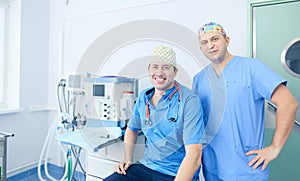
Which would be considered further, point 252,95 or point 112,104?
point 112,104

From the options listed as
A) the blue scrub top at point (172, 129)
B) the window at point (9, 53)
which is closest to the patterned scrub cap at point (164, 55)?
the blue scrub top at point (172, 129)

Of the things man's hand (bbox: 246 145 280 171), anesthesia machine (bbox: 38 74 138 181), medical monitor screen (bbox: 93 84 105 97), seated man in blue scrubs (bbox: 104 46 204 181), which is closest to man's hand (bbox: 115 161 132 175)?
seated man in blue scrubs (bbox: 104 46 204 181)

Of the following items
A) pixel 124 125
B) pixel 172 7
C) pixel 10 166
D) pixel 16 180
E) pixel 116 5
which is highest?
pixel 116 5

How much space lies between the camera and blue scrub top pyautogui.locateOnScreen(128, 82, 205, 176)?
107cm

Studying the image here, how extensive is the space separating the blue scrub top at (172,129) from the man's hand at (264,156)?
261 millimetres

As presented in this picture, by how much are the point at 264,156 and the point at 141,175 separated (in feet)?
2.11

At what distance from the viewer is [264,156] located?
101 centimetres

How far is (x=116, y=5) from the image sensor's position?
6.88ft

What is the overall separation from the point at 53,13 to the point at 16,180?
6.28 feet

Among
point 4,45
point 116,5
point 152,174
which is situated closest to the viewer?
point 152,174

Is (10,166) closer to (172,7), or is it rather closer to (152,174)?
(152,174)

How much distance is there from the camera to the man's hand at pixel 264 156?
1000 millimetres

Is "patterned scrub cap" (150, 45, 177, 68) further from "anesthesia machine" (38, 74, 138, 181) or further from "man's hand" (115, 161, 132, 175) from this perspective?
"man's hand" (115, 161, 132, 175)

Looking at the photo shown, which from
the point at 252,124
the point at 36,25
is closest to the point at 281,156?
the point at 252,124
